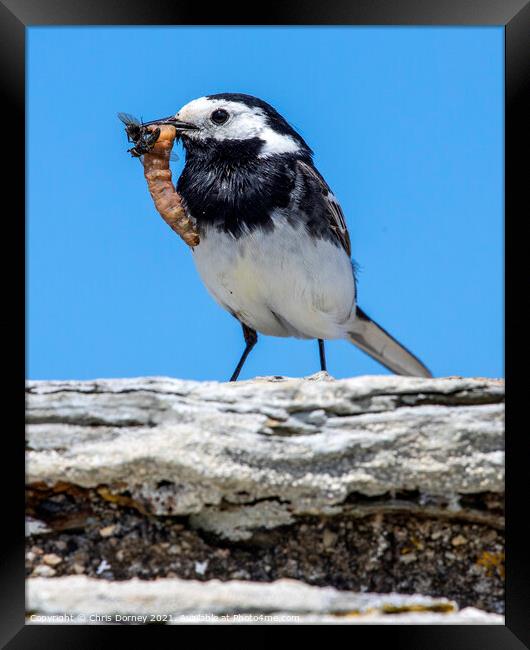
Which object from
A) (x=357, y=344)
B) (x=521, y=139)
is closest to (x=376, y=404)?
(x=521, y=139)

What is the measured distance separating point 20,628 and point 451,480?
182cm

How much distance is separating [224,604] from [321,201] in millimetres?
2483

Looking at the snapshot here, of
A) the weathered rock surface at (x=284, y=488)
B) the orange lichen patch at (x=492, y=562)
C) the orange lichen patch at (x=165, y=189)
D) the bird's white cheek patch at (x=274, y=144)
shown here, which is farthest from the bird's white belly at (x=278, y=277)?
the orange lichen patch at (x=492, y=562)

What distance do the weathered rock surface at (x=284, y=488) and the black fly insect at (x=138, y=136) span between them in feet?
5.55

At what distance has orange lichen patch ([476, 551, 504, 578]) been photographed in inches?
147

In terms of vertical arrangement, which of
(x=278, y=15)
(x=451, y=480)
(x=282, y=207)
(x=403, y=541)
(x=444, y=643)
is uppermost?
(x=278, y=15)

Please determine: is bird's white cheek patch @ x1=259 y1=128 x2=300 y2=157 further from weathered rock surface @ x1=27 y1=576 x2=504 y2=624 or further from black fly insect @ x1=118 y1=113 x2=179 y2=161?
weathered rock surface @ x1=27 y1=576 x2=504 y2=624

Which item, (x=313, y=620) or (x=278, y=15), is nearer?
(x=313, y=620)

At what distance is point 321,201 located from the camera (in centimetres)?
507

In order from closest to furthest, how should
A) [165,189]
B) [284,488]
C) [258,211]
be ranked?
[284,488], [258,211], [165,189]

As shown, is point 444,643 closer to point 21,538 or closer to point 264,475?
point 264,475

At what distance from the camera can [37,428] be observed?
3785 millimetres

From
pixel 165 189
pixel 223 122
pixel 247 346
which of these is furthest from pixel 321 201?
pixel 247 346

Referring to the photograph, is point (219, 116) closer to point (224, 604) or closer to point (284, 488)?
point (284, 488)
